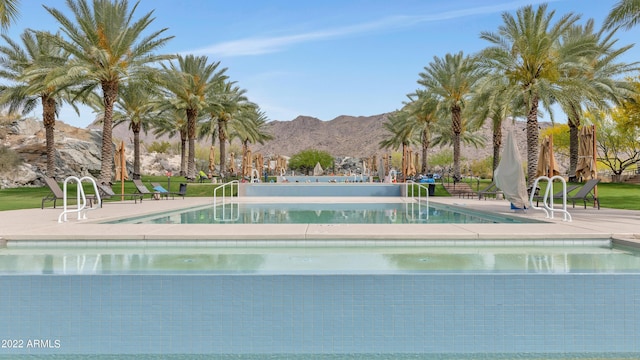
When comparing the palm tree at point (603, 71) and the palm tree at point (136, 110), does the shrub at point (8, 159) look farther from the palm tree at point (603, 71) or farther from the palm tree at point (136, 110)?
the palm tree at point (603, 71)

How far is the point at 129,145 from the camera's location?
8262 cm

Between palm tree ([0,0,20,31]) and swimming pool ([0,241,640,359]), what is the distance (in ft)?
50.0

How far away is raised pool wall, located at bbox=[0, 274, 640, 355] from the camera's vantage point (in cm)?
494

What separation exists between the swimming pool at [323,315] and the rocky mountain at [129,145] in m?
24.2

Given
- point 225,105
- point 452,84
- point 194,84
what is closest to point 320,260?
point 452,84

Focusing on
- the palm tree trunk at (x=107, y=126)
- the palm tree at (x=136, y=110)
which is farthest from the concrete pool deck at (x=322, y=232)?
the palm tree at (x=136, y=110)

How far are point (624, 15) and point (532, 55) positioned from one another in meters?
4.53

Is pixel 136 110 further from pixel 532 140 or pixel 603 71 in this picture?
pixel 603 71

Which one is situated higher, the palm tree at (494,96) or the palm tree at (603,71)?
the palm tree at (603,71)

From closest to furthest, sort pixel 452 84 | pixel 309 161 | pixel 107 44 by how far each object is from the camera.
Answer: pixel 107 44 → pixel 452 84 → pixel 309 161

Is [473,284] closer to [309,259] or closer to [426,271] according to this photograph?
[426,271]

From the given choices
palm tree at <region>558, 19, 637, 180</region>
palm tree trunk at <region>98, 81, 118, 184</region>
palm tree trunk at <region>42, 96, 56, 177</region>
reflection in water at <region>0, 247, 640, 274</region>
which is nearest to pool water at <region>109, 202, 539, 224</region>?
reflection in water at <region>0, 247, 640, 274</region>

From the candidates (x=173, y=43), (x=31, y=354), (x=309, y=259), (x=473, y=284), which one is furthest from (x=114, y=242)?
(x=173, y=43)

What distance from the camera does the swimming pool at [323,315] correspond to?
16.2 feet
